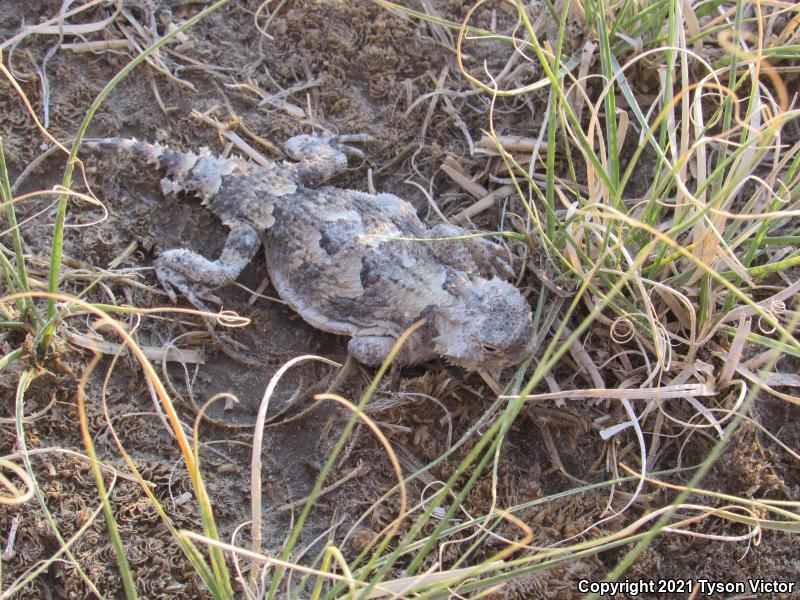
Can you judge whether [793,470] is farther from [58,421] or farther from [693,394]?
[58,421]

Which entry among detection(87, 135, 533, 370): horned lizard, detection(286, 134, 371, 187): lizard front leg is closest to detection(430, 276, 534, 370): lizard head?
detection(87, 135, 533, 370): horned lizard

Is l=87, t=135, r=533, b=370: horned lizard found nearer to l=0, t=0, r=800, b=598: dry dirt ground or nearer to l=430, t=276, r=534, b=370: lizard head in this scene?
l=430, t=276, r=534, b=370: lizard head

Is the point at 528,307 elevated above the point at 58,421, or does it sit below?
above

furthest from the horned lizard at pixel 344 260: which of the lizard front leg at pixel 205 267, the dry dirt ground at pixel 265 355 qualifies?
the dry dirt ground at pixel 265 355

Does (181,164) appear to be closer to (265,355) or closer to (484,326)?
(265,355)

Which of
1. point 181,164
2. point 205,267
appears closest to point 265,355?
point 205,267

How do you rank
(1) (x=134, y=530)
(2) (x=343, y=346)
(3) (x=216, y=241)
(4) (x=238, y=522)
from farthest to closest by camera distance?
1. (3) (x=216, y=241)
2. (2) (x=343, y=346)
3. (4) (x=238, y=522)
4. (1) (x=134, y=530)

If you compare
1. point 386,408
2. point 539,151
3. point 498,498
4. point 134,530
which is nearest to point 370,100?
point 539,151
